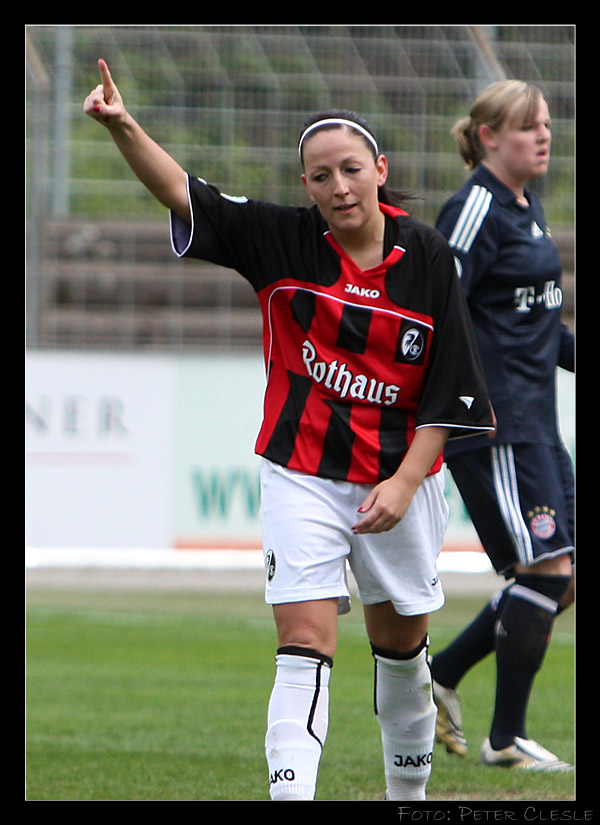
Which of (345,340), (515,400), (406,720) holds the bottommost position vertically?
(406,720)

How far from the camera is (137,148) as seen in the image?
3482 millimetres

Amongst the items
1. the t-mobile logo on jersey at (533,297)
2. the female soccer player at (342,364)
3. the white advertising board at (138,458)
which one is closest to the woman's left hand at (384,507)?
the female soccer player at (342,364)

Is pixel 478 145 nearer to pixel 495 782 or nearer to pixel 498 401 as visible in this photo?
pixel 498 401

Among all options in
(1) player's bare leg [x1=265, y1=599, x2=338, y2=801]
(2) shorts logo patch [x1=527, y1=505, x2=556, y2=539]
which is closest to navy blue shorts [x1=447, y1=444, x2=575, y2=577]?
(2) shorts logo patch [x1=527, y1=505, x2=556, y2=539]

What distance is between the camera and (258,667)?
724 centimetres

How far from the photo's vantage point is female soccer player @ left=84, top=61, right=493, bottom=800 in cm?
356

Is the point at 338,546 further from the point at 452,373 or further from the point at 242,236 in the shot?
the point at 242,236

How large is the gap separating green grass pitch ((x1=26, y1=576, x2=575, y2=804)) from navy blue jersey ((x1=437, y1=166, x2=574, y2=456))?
1.24m

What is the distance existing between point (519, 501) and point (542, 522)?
0.11 m

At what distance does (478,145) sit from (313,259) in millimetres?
1564

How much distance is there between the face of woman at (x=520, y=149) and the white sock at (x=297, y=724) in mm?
2199

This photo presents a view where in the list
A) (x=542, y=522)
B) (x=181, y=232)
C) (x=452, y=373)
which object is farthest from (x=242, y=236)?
(x=542, y=522)
